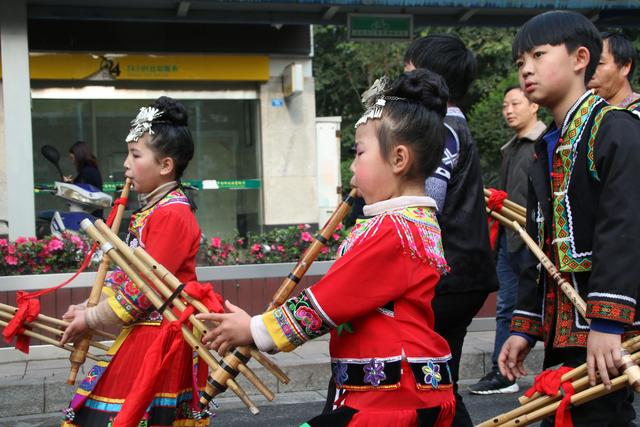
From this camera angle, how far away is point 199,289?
10.5 feet

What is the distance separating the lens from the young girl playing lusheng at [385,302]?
8.25 ft

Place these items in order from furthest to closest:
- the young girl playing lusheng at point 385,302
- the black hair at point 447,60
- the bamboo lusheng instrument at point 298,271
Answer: the black hair at point 447,60, the bamboo lusheng instrument at point 298,271, the young girl playing lusheng at point 385,302

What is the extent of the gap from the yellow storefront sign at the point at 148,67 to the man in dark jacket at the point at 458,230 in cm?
1029

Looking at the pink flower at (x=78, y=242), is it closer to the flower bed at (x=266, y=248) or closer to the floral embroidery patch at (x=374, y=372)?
the flower bed at (x=266, y=248)

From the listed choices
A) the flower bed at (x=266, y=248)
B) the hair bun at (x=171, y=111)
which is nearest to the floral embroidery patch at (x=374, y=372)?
the hair bun at (x=171, y=111)

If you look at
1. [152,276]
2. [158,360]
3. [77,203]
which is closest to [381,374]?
[152,276]

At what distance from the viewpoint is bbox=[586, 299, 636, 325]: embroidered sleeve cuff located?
262 centimetres

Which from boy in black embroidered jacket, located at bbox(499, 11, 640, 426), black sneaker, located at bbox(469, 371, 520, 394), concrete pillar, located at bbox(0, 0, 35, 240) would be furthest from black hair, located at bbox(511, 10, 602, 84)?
concrete pillar, located at bbox(0, 0, 35, 240)

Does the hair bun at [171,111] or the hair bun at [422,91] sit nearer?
the hair bun at [422,91]

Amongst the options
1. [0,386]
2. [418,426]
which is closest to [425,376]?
[418,426]

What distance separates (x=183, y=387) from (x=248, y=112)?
11.0 metres

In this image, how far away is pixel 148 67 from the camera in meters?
13.4

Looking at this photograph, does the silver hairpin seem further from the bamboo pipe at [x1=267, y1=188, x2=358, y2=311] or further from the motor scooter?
the motor scooter

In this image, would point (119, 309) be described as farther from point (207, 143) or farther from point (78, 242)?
point (207, 143)
